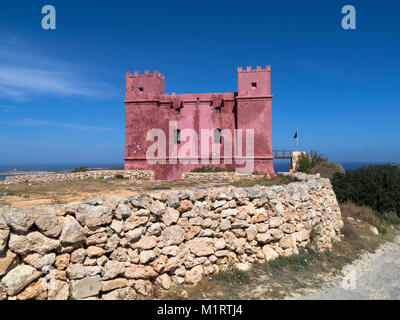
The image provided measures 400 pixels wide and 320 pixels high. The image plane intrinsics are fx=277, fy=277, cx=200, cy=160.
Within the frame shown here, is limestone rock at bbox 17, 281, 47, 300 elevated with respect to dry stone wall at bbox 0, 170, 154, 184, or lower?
lower

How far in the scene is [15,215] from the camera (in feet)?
11.6

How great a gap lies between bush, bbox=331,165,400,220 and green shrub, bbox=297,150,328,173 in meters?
9.63

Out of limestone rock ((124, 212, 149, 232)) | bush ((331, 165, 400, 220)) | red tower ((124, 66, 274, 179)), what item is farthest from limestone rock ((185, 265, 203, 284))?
red tower ((124, 66, 274, 179))

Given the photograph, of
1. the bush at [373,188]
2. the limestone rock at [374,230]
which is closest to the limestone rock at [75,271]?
the limestone rock at [374,230]

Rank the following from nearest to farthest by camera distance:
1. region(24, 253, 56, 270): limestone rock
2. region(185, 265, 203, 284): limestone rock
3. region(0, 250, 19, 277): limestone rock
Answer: region(0, 250, 19, 277): limestone rock
region(24, 253, 56, 270): limestone rock
region(185, 265, 203, 284): limestone rock

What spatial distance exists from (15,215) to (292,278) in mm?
5121

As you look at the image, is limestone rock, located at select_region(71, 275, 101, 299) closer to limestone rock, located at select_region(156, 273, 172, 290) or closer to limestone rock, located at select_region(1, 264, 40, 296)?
limestone rock, located at select_region(1, 264, 40, 296)

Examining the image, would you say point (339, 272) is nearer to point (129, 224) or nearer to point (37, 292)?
point (129, 224)

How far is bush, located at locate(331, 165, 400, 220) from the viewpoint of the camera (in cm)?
1292

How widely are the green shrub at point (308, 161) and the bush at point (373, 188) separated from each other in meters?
9.63

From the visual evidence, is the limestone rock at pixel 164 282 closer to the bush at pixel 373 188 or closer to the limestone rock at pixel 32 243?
the limestone rock at pixel 32 243

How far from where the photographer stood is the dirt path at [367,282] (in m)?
5.30

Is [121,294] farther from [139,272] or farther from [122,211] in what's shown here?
[122,211]
